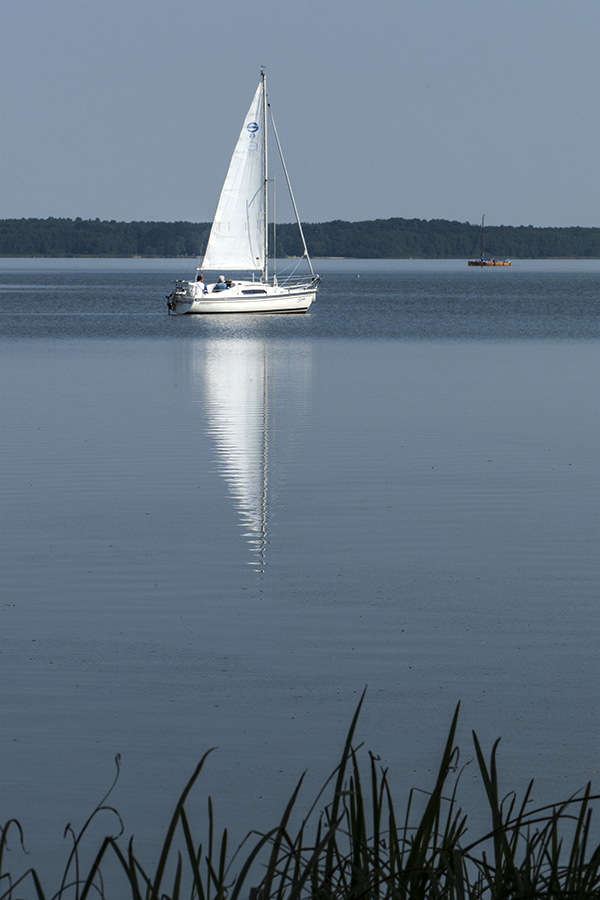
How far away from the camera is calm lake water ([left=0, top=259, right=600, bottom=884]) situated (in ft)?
22.7

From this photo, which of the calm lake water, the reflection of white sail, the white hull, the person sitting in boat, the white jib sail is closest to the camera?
the calm lake water

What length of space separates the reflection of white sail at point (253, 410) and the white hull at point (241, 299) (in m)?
20.2

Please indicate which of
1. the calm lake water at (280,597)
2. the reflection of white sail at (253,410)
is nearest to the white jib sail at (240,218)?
the reflection of white sail at (253,410)

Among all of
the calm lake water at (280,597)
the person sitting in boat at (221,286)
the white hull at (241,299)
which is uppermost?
the person sitting in boat at (221,286)

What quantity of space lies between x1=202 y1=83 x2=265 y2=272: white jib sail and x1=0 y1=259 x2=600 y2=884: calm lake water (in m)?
43.4

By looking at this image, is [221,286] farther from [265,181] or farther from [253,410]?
[253,410]

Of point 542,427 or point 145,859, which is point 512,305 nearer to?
point 542,427

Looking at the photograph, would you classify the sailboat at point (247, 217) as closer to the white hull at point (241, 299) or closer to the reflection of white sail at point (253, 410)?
the white hull at point (241, 299)

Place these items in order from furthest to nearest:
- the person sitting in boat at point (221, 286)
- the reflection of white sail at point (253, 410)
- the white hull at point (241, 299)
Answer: the person sitting in boat at point (221, 286), the white hull at point (241, 299), the reflection of white sail at point (253, 410)

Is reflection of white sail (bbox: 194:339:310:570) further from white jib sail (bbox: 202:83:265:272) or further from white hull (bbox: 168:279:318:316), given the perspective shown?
white jib sail (bbox: 202:83:265:272)

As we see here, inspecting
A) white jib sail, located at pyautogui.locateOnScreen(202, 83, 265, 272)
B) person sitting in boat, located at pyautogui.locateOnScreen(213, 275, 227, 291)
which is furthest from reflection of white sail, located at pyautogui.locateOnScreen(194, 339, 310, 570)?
white jib sail, located at pyautogui.locateOnScreen(202, 83, 265, 272)

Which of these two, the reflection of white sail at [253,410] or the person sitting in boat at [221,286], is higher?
the person sitting in boat at [221,286]

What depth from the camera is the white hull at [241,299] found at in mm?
63844

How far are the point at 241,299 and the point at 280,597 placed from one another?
2155 inches
